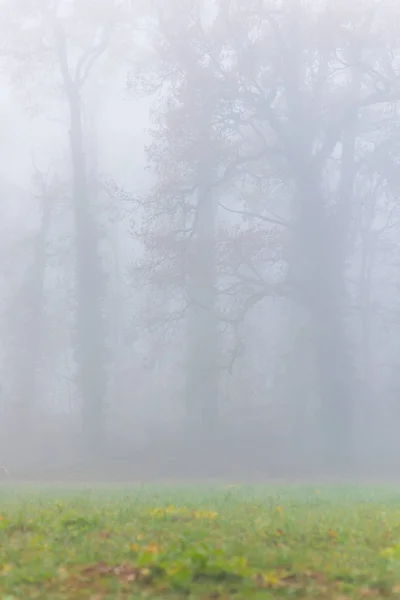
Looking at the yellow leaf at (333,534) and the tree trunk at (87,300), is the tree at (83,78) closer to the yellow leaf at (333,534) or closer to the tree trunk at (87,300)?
the tree trunk at (87,300)

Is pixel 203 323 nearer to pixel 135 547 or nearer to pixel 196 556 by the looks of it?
pixel 135 547

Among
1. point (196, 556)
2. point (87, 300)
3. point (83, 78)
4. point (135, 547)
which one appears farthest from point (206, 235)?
point (196, 556)

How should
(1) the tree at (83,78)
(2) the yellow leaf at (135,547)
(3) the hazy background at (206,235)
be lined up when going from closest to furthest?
(2) the yellow leaf at (135,547) < (3) the hazy background at (206,235) < (1) the tree at (83,78)

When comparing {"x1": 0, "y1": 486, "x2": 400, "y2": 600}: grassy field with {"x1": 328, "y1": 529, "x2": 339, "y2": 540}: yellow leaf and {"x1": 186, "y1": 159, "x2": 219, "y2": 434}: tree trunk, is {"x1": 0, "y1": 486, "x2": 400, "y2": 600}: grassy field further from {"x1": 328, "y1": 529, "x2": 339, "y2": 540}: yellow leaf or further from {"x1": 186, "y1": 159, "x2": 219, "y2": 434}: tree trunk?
{"x1": 186, "y1": 159, "x2": 219, "y2": 434}: tree trunk

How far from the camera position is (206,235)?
30.5 meters

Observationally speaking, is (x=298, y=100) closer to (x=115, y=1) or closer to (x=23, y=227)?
(x=115, y=1)

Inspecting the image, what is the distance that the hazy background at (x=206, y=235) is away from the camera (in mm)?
29500

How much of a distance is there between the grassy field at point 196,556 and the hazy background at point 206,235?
18.6 meters

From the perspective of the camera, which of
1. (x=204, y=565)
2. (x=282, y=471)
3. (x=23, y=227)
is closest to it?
(x=204, y=565)

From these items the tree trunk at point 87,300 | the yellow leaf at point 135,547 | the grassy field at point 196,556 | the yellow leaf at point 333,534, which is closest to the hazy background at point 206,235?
the tree trunk at point 87,300

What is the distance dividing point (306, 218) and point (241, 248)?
8.20 feet

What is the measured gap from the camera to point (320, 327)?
1142 inches

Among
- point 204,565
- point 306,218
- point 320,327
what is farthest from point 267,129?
point 204,565

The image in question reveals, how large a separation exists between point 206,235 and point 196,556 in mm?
24878
